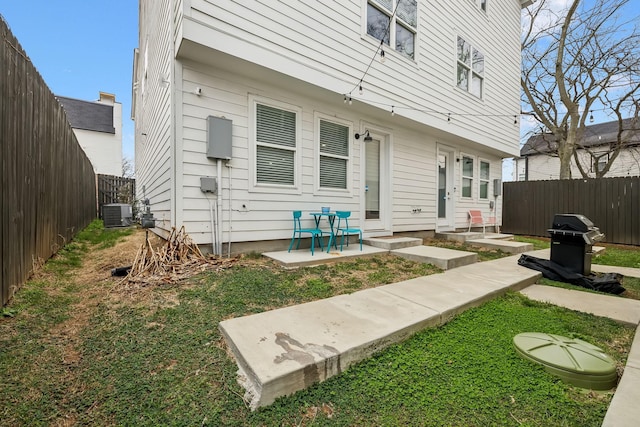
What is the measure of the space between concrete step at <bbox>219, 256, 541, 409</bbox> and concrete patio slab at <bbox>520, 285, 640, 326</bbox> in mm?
414

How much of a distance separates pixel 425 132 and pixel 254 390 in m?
7.37

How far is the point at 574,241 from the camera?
4215mm

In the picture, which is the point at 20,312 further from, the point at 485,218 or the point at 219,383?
the point at 485,218

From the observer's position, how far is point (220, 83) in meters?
4.32

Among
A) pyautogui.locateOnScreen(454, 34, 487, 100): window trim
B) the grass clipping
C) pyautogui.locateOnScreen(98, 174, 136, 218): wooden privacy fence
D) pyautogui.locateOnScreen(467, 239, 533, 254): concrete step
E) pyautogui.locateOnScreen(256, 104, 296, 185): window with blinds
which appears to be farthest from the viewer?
pyautogui.locateOnScreen(98, 174, 136, 218): wooden privacy fence

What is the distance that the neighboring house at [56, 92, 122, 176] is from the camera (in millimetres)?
17734

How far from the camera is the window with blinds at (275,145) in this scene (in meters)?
4.74

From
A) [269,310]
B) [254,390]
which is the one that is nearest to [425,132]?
[269,310]

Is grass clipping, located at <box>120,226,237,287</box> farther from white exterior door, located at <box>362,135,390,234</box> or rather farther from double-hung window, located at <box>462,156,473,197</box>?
double-hung window, located at <box>462,156,473,197</box>

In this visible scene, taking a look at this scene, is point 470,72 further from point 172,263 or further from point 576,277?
point 172,263

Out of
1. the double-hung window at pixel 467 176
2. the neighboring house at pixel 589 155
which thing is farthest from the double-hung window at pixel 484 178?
the neighboring house at pixel 589 155

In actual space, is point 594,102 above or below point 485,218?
above

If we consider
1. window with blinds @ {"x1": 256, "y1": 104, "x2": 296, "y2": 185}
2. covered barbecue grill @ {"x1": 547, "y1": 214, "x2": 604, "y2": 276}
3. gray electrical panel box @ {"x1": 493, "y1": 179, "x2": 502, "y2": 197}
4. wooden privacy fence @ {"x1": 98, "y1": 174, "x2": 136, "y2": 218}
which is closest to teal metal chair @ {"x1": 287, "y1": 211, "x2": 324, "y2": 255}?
window with blinds @ {"x1": 256, "y1": 104, "x2": 296, "y2": 185}

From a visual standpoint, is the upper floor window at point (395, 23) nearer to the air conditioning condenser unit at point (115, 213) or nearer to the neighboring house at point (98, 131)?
the air conditioning condenser unit at point (115, 213)
